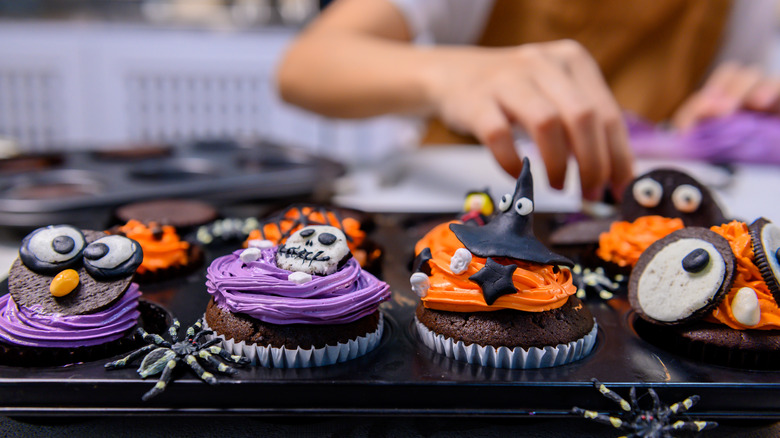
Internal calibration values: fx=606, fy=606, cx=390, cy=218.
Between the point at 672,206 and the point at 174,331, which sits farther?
the point at 672,206

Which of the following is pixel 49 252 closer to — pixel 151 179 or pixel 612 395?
pixel 612 395

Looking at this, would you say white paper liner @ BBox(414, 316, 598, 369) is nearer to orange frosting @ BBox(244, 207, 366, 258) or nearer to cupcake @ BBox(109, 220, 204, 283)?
orange frosting @ BBox(244, 207, 366, 258)

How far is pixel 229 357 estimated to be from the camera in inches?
41.8

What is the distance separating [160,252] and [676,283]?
46.0 inches

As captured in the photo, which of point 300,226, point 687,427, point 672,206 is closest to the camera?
point 687,427

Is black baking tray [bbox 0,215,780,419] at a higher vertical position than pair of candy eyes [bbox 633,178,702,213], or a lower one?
lower


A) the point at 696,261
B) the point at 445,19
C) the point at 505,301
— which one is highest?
the point at 445,19

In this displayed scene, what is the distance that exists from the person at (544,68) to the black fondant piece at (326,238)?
76 centimetres

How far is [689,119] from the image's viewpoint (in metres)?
2.96

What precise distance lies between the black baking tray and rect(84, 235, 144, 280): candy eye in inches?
7.1

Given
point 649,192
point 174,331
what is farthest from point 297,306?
point 649,192

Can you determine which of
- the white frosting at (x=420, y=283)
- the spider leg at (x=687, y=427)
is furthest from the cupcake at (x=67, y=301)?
the spider leg at (x=687, y=427)

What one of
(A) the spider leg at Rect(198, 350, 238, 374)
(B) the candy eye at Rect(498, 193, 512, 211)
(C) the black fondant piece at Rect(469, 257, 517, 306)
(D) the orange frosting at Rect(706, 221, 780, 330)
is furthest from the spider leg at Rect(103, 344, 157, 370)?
(D) the orange frosting at Rect(706, 221, 780, 330)

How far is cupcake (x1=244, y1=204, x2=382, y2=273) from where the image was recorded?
1449 millimetres
